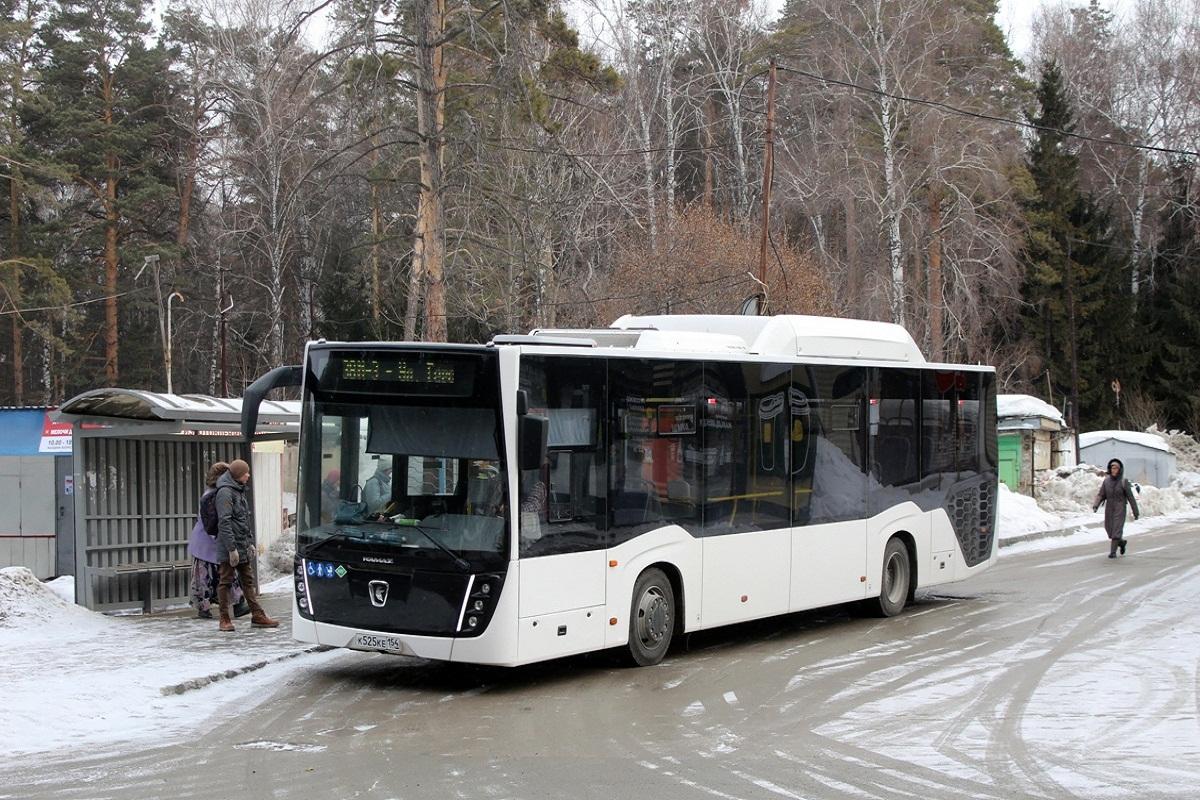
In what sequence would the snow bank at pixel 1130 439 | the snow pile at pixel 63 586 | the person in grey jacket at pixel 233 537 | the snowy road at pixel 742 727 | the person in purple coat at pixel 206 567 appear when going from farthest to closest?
the snow bank at pixel 1130 439 < the snow pile at pixel 63 586 < the person in purple coat at pixel 206 567 < the person in grey jacket at pixel 233 537 < the snowy road at pixel 742 727

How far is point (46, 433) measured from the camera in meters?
22.6

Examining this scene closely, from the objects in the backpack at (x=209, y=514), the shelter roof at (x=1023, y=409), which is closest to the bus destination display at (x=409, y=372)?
the backpack at (x=209, y=514)

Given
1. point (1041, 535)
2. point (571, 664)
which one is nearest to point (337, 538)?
point (571, 664)

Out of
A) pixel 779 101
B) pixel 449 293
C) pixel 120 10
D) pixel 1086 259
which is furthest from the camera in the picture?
pixel 1086 259

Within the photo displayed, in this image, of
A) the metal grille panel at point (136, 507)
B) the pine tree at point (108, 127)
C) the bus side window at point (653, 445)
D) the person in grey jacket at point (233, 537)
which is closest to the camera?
the bus side window at point (653, 445)

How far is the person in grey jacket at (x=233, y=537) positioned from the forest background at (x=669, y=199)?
A: 18.2 meters

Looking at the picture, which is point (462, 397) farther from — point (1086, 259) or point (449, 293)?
point (1086, 259)

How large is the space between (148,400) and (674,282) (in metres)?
20.1

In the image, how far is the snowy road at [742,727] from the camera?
25.4ft

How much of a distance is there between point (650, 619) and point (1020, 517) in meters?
19.9

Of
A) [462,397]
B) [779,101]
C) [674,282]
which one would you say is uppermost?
[779,101]

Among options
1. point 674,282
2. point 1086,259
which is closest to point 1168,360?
point 1086,259

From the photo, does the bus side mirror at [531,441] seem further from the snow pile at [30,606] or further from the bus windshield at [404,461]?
the snow pile at [30,606]

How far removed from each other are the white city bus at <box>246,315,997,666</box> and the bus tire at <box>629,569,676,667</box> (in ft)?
0.06
